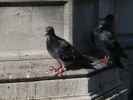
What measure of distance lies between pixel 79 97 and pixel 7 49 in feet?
4.39

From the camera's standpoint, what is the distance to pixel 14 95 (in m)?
10.4

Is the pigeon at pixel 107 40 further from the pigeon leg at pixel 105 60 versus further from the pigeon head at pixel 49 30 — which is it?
the pigeon head at pixel 49 30

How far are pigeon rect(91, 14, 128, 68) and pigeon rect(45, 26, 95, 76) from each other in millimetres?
977

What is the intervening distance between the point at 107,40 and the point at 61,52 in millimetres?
1440

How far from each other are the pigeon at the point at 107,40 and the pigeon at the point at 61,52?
38.4 inches

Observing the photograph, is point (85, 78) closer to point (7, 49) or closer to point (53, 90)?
point (53, 90)

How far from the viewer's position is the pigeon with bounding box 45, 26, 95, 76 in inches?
413

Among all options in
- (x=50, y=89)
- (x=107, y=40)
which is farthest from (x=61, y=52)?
(x=107, y=40)

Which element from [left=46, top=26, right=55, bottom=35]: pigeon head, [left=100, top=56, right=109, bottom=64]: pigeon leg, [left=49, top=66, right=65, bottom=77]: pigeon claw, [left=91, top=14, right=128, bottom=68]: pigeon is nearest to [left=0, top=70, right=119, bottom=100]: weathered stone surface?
[left=49, top=66, right=65, bottom=77]: pigeon claw

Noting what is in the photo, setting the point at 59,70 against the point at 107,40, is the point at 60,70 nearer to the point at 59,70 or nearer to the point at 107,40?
the point at 59,70

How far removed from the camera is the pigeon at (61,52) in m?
10.5

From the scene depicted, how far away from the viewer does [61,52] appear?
10500 mm

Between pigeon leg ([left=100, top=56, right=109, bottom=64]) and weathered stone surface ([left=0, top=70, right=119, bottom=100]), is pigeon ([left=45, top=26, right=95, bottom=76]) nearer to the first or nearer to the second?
weathered stone surface ([left=0, top=70, right=119, bottom=100])

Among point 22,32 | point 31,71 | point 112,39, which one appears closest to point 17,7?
point 22,32
